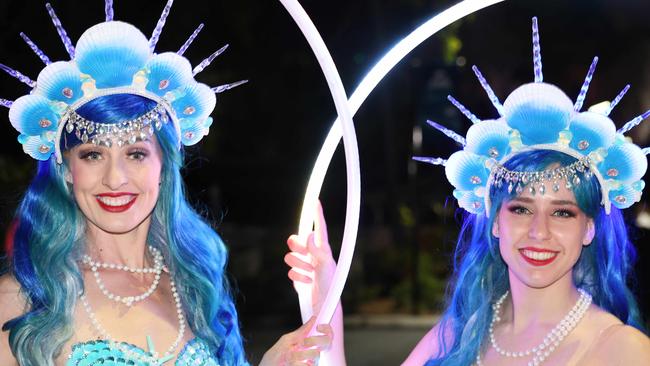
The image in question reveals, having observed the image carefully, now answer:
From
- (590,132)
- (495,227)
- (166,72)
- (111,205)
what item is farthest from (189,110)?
Result: (590,132)

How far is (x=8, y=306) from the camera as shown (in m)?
3.31

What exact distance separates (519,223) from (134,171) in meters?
1.39

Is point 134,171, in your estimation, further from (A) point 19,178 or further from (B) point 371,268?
(B) point 371,268

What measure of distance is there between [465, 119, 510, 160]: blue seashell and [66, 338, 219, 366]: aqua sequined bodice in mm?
1278

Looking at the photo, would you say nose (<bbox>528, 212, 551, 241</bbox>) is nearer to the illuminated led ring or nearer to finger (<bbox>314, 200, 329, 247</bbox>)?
the illuminated led ring

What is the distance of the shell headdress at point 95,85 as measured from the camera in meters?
3.41

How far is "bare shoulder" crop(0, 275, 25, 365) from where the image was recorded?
3270mm

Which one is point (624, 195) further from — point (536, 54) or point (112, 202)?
point (112, 202)

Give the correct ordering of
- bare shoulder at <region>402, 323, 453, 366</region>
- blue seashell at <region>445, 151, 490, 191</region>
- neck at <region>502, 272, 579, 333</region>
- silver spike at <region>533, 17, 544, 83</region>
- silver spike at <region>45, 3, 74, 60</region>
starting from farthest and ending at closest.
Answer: bare shoulder at <region>402, 323, 453, 366</region> < blue seashell at <region>445, 151, 490, 191</region> < neck at <region>502, 272, 579, 333</region> < silver spike at <region>533, 17, 544, 83</region> < silver spike at <region>45, 3, 74, 60</region>

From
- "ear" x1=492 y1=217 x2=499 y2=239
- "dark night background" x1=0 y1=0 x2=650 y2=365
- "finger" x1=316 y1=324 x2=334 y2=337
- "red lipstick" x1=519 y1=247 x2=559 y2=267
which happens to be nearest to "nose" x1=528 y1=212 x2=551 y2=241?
"red lipstick" x1=519 y1=247 x2=559 y2=267

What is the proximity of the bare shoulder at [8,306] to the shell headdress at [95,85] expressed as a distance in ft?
1.54

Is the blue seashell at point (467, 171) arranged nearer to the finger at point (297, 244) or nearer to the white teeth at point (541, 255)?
the white teeth at point (541, 255)

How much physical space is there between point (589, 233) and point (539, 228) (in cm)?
22

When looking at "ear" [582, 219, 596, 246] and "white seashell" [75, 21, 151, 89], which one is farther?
"ear" [582, 219, 596, 246]
